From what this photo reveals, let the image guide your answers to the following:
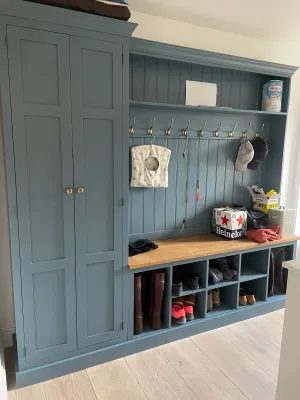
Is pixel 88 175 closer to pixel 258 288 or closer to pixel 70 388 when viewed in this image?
pixel 70 388

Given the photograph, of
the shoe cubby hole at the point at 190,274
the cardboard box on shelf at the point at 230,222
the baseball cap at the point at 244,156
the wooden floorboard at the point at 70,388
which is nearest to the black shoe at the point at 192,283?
the shoe cubby hole at the point at 190,274

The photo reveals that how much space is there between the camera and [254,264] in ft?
9.25

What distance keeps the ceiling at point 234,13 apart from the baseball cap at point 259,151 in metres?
0.92

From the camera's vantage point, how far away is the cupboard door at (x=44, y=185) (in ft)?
5.36

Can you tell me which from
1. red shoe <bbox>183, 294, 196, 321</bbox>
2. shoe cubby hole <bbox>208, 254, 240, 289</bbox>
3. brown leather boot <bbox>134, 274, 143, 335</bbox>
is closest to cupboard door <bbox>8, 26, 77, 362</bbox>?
brown leather boot <bbox>134, 274, 143, 335</bbox>

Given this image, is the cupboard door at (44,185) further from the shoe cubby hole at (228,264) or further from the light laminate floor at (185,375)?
the shoe cubby hole at (228,264)

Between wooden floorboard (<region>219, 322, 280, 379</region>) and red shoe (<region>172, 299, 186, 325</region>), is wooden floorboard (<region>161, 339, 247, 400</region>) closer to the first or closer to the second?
red shoe (<region>172, 299, 186, 325</region>)

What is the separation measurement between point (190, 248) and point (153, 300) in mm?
482

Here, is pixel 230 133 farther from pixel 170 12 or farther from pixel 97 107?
pixel 97 107

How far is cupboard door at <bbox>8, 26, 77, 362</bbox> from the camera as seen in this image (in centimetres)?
163

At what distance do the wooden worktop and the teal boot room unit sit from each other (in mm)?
16

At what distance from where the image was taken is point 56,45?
1.66 meters

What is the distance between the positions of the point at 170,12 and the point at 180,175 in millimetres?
1221

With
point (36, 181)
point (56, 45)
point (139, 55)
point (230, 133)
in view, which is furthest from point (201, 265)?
point (56, 45)
